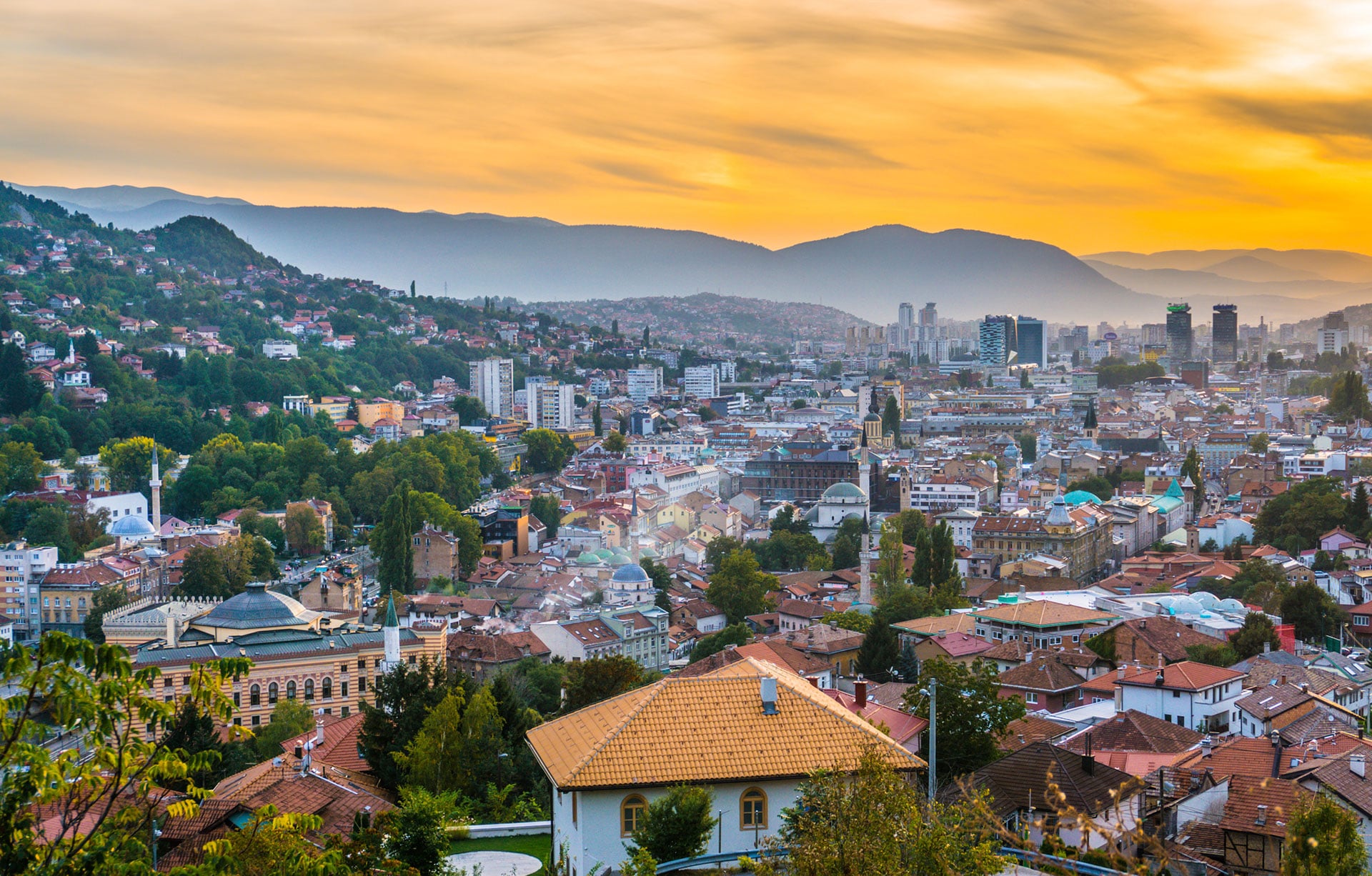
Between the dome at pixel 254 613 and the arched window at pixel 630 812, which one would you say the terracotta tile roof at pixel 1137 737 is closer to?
the arched window at pixel 630 812

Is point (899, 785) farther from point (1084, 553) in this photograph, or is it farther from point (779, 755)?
point (1084, 553)

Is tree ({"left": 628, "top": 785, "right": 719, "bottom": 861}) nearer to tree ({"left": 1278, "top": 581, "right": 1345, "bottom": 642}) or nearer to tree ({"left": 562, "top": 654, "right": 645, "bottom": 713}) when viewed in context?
tree ({"left": 562, "top": 654, "right": 645, "bottom": 713})

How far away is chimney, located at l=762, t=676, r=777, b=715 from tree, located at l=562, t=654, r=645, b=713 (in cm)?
584

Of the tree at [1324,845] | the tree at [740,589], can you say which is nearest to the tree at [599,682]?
the tree at [1324,845]

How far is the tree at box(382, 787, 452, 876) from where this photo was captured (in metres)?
7.11

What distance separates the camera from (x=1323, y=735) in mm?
13070

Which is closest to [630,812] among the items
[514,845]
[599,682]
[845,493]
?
[514,845]

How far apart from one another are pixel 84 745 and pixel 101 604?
24374 mm

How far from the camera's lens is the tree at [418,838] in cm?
711

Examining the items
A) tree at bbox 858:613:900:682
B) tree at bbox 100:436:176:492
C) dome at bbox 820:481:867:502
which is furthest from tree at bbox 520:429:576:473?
tree at bbox 858:613:900:682

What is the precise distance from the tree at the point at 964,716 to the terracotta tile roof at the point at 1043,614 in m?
8.61

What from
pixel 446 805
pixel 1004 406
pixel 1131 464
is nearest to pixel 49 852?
pixel 446 805

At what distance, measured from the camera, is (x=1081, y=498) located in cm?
3912

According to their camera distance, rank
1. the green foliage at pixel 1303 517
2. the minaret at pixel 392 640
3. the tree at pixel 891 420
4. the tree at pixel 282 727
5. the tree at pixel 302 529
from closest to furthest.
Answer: the tree at pixel 282 727 → the minaret at pixel 392 640 → the green foliage at pixel 1303 517 → the tree at pixel 302 529 → the tree at pixel 891 420
